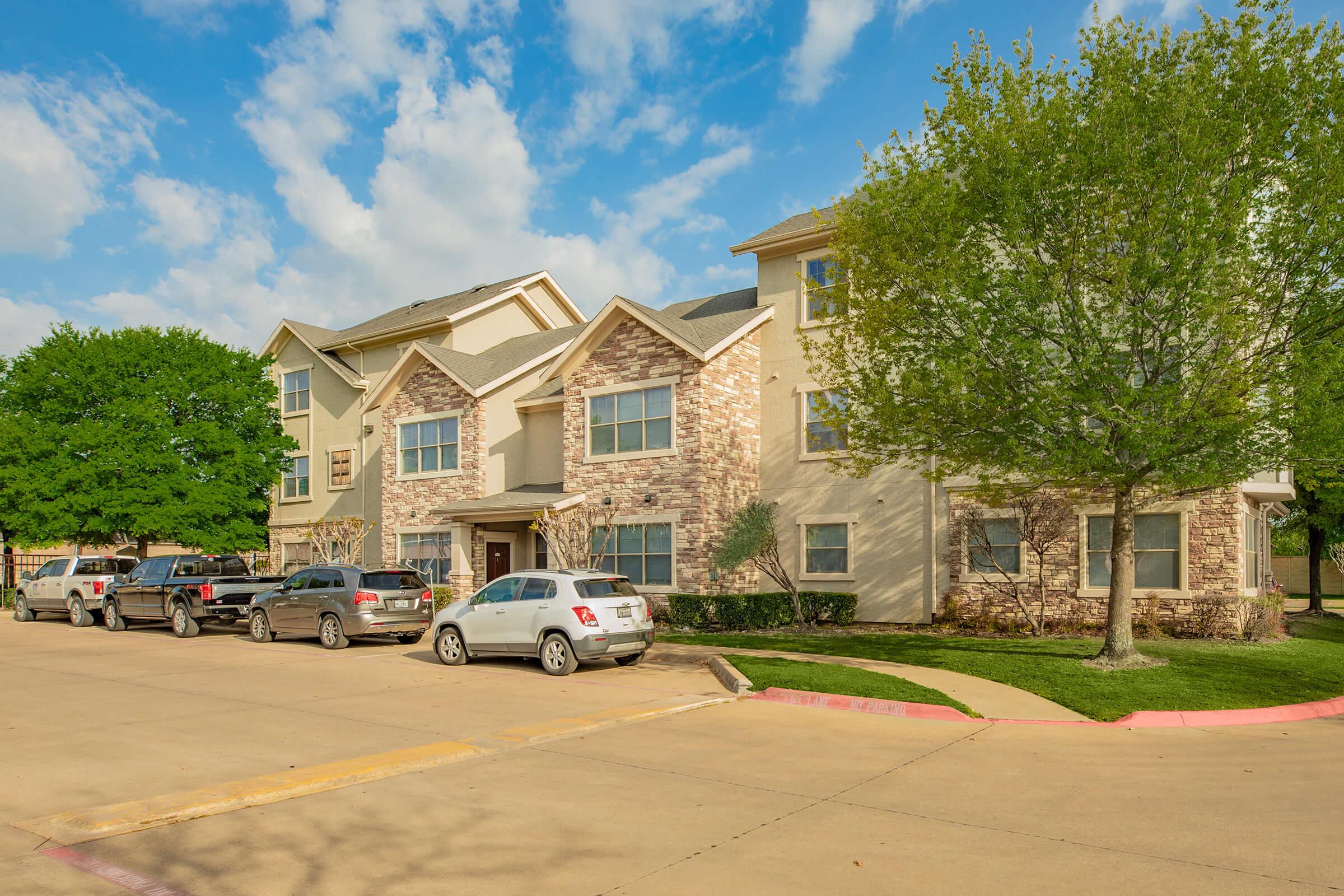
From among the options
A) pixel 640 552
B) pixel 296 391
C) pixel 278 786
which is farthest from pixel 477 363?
pixel 278 786

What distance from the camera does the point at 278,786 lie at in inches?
322

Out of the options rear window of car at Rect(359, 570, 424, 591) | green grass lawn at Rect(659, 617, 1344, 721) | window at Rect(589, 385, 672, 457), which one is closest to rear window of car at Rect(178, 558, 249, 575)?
rear window of car at Rect(359, 570, 424, 591)

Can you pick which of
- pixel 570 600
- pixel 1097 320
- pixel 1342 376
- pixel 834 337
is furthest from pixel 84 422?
pixel 1342 376

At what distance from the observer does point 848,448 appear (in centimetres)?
1616

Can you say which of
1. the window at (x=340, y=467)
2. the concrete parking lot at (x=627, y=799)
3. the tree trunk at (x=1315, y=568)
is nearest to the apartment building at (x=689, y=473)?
the window at (x=340, y=467)

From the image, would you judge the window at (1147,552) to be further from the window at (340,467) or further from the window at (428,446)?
the window at (340,467)

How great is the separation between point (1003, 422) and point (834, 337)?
3.45 m

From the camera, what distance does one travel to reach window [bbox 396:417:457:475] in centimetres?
2860

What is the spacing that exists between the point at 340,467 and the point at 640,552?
566 inches

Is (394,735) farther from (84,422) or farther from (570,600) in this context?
(84,422)

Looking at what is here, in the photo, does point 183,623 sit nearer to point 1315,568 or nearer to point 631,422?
point 631,422

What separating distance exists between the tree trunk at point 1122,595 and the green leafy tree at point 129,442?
1056 inches

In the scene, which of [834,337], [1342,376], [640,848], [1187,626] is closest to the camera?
[640,848]

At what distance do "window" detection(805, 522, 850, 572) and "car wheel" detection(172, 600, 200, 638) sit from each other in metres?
14.8
